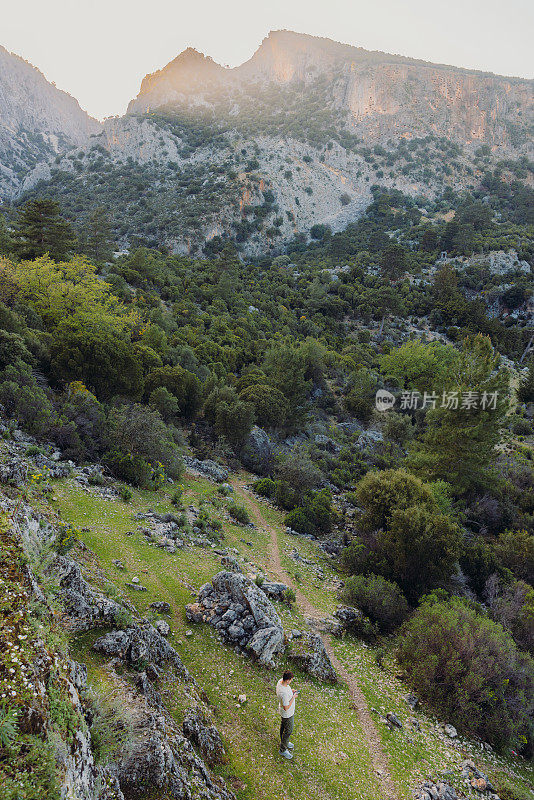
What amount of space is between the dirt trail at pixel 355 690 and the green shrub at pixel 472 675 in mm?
1924

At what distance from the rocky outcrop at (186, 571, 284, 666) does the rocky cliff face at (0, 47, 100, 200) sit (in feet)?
368

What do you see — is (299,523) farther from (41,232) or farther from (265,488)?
(41,232)

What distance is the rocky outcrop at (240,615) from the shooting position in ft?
27.7

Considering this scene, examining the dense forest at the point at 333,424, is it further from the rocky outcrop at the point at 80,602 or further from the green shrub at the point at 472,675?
the rocky outcrop at the point at 80,602

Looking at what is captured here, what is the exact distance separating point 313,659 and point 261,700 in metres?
2.04

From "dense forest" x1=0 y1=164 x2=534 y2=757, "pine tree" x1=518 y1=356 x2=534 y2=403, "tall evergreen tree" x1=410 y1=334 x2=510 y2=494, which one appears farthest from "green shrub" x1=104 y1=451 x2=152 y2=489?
"pine tree" x1=518 y1=356 x2=534 y2=403

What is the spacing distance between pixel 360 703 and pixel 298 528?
884cm

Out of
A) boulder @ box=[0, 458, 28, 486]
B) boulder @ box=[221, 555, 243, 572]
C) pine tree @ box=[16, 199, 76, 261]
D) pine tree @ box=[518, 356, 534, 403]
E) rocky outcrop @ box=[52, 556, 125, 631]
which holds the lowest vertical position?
boulder @ box=[221, 555, 243, 572]

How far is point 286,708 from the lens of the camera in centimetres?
642

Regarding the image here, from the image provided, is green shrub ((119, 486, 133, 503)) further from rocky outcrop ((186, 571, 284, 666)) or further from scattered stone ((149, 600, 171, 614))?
scattered stone ((149, 600, 171, 614))

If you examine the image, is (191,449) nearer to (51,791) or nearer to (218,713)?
(218,713)

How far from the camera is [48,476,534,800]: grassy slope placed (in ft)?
20.8

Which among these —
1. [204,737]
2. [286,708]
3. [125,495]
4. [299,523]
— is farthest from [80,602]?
[299,523]

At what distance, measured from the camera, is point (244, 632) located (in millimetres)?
8609
